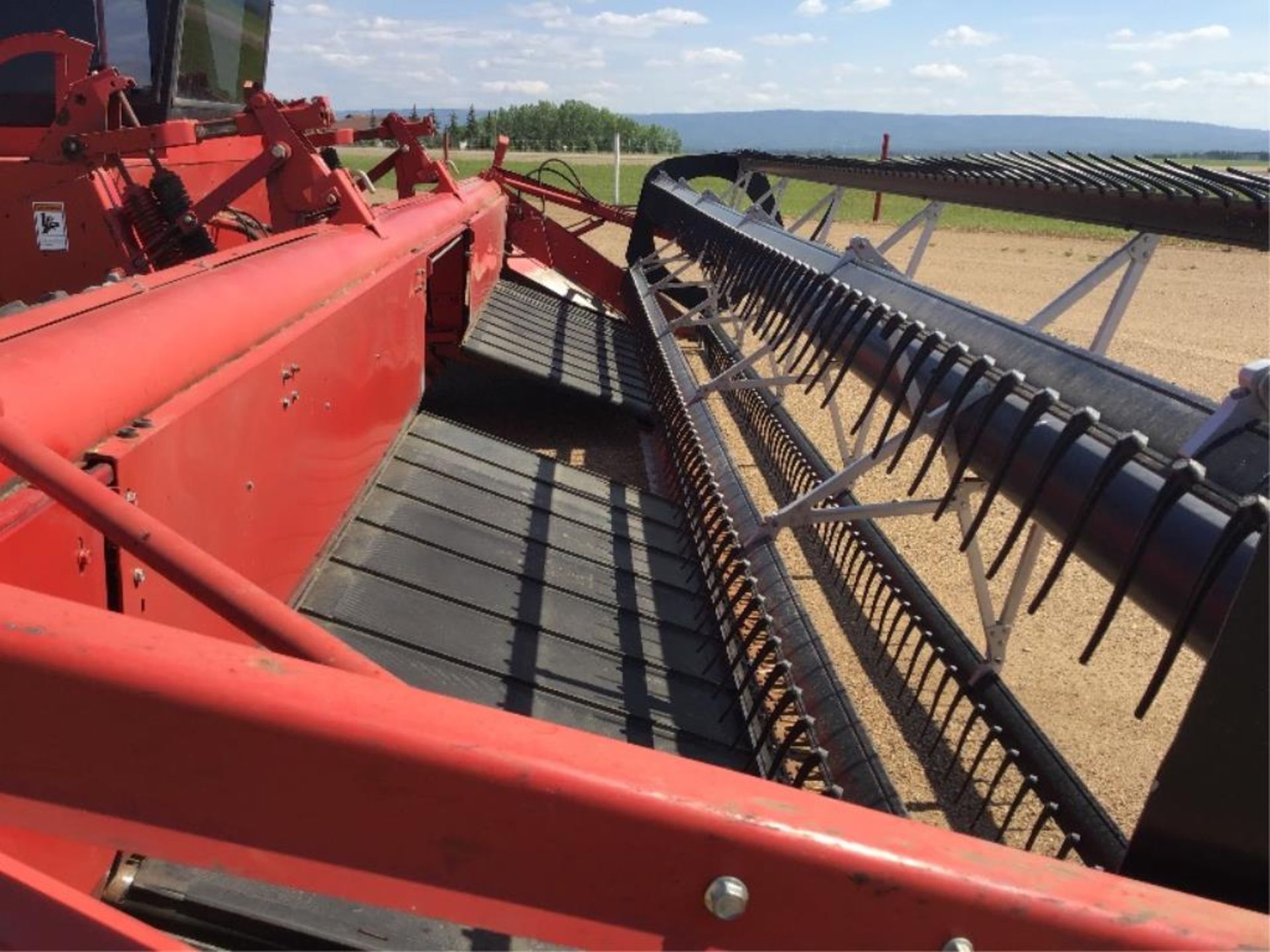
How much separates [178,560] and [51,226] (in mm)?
2883

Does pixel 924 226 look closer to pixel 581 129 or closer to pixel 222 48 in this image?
pixel 222 48

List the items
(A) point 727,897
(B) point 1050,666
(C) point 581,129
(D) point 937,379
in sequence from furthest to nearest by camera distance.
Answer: (C) point 581,129 → (B) point 1050,666 → (D) point 937,379 → (A) point 727,897

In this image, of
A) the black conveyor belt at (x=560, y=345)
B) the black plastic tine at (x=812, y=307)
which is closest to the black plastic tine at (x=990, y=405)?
the black plastic tine at (x=812, y=307)

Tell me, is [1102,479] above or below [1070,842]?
above

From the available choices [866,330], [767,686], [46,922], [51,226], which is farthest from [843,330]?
[51,226]

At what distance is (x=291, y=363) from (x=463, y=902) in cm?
146

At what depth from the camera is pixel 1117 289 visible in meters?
2.47

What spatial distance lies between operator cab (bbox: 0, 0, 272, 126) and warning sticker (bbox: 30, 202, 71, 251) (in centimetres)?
72

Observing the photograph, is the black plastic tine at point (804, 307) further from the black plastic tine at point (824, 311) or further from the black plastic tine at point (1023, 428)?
the black plastic tine at point (1023, 428)

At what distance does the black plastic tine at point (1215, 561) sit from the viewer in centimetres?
118

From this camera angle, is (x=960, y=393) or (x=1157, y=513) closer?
(x=1157, y=513)

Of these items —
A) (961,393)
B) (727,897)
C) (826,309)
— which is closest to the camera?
(727,897)

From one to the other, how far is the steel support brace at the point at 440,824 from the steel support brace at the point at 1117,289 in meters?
1.80

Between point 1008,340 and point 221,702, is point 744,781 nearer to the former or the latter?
point 221,702
